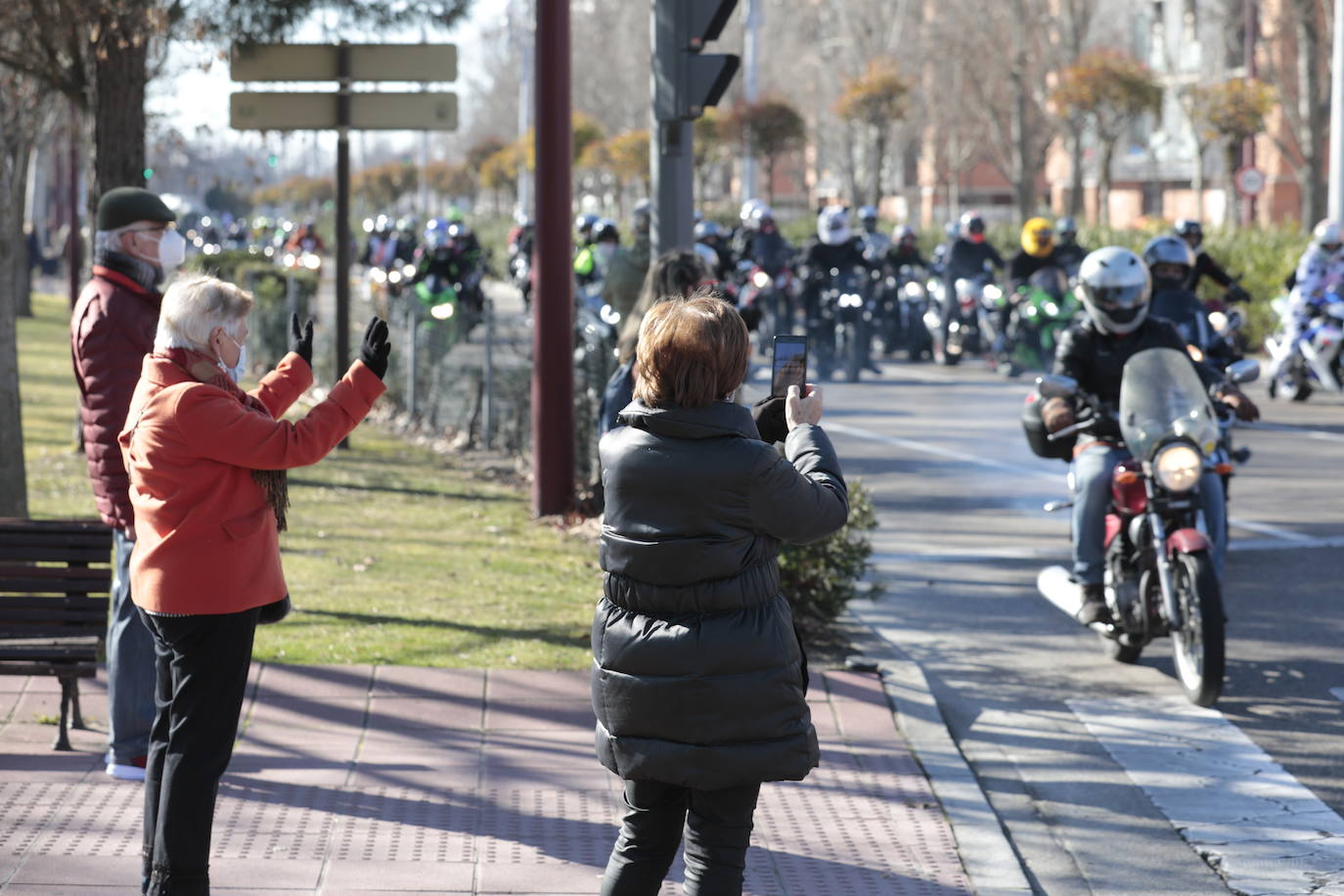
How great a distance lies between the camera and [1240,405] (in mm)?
7918

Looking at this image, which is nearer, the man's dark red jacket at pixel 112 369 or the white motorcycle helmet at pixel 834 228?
the man's dark red jacket at pixel 112 369

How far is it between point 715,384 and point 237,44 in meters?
9.03

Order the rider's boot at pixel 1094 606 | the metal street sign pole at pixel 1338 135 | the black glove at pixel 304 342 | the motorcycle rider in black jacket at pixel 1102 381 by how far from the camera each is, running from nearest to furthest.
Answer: the black glove at pixel 304 342
the rider's boot at pixel 1094 606
the motorcycle rider in black jacket at pixel 1102 381
the metal street sign pole at pixel 1338 135

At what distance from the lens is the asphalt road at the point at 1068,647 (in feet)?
18.6

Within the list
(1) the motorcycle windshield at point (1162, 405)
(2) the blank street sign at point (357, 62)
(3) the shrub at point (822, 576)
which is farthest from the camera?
(2) the blank street sign at point (357, 62)

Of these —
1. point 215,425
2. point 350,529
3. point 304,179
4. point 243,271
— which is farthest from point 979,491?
point 304,179

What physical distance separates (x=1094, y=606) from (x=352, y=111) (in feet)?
23.0

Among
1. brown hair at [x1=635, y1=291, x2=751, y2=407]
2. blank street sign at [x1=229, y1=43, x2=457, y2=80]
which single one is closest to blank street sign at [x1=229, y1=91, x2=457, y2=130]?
blank street sign at [x1=229, y1=43, x2=457, y2=80]

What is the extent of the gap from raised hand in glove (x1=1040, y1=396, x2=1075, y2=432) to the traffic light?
1.93 m

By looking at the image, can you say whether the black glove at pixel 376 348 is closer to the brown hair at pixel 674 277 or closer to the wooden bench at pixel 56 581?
the wooden bench at pixel 56 581

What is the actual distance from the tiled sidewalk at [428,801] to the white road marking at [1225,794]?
776 millimetres

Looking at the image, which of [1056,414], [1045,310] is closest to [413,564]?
[1056,414]

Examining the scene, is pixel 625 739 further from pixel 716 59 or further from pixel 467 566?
pixel 467 566

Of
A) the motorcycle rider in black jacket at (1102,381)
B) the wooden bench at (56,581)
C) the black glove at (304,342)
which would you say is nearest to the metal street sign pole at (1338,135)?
the motorcycle rider in black jacket at (1102,381)
